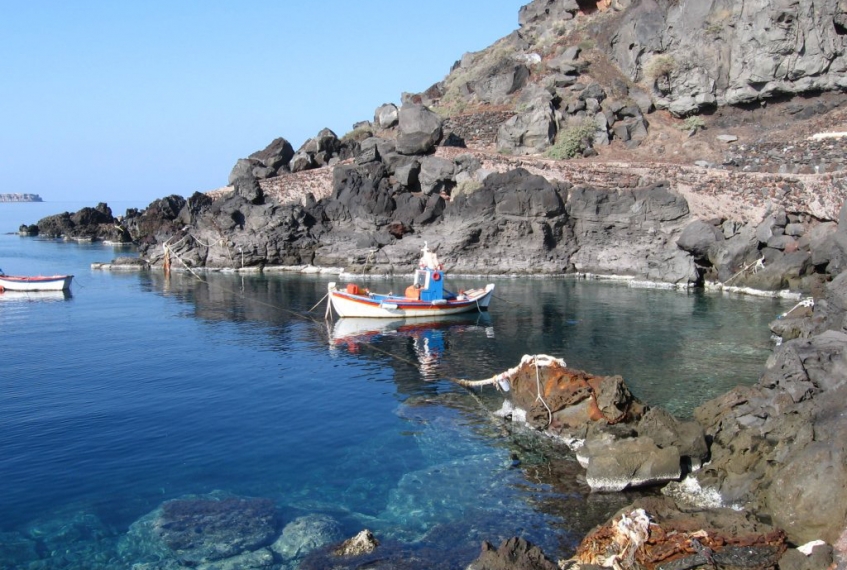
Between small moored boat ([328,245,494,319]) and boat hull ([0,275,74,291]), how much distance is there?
19.4m

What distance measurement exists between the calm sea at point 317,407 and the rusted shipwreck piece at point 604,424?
1.76 ft

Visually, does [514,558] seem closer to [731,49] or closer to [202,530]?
[202,530]

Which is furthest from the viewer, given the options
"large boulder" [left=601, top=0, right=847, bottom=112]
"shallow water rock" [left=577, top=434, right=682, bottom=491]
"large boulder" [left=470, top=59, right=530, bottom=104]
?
"large boulder" [left=470, top=59, right=530, bottom=104]

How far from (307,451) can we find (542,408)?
6.02 metres

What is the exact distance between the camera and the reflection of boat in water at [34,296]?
43.3 m

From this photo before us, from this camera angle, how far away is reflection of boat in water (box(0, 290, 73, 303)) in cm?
4334

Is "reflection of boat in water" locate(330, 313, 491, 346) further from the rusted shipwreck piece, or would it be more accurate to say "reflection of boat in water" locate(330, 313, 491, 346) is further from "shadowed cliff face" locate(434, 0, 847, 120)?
"shadowed cliff face" locate(434, 0, 847, 120)

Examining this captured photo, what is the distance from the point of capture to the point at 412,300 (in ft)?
114

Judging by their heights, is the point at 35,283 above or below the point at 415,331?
above

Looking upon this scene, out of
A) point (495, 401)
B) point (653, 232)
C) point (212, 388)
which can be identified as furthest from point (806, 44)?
point (212, 388)

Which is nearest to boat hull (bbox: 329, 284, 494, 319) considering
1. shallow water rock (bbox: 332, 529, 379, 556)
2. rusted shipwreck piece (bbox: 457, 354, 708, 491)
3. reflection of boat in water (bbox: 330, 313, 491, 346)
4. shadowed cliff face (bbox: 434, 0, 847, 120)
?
reflection of boat in water (bbox: 330, 313, 491, 346)

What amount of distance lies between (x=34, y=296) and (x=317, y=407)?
30565 millimetres

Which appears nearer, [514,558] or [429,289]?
[514,558]

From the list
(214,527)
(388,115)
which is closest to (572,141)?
(388,115)
